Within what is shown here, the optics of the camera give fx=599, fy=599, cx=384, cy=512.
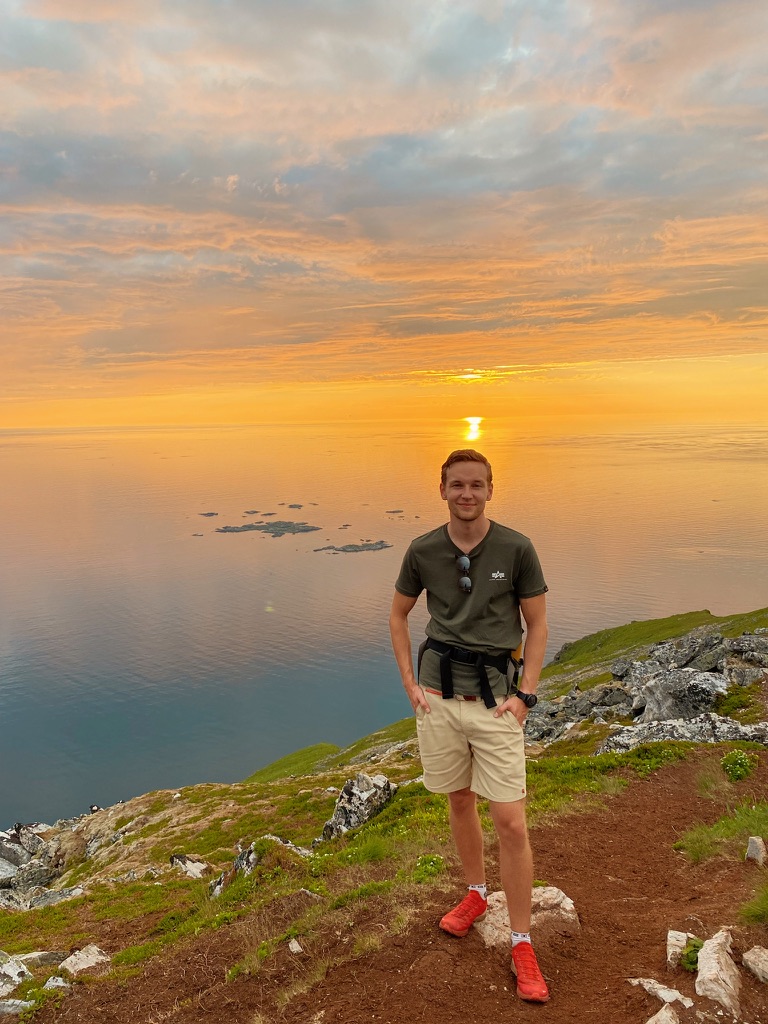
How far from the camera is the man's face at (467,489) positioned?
7562 millimetres

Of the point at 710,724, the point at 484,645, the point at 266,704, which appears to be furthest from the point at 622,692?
the point at 266,704

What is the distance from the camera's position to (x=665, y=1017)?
672cm

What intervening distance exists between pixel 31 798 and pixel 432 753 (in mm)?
170749

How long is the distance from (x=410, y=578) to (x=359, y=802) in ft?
50.1

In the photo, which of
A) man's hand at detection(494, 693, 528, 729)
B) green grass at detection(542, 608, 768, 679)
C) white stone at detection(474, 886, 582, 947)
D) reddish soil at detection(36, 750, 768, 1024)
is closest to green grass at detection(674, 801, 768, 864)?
reddish soil at detection(36, 750, 768, 1024)

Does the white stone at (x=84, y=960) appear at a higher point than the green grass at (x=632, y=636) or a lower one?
higher

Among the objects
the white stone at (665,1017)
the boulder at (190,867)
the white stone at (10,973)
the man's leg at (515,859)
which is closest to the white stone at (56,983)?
the white stone at (10,973)

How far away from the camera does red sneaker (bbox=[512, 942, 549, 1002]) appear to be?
296 inches

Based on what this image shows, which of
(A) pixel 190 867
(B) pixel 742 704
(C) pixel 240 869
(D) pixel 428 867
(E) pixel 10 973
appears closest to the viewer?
(D) pixel 428 867

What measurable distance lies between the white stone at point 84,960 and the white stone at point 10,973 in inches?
28.5

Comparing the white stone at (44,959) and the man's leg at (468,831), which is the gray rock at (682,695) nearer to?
the man's leg at (468,831)

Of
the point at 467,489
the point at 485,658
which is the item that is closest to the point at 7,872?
the point at 485,658

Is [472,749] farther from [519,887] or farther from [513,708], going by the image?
[519,887]

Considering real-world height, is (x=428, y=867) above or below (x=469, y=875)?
below
